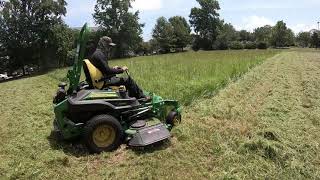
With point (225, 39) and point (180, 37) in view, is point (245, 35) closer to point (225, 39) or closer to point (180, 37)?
point (225, 39)

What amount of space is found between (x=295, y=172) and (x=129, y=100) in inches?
122

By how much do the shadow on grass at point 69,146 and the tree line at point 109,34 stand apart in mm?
2754

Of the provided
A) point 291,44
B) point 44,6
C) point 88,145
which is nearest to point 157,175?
point 88,145

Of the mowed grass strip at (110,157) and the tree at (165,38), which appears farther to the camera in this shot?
the tree at (165,38)

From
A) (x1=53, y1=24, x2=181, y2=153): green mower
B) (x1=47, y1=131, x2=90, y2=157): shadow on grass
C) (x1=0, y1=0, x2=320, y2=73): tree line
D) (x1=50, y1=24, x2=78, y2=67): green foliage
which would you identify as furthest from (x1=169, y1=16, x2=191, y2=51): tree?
(x1=47, y1=131, x2=90, y2=157): shadow on grass

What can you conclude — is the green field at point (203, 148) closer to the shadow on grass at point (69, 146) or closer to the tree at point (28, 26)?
the shadow on grass at point (69, 146)

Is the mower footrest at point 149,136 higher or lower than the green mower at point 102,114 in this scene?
lower

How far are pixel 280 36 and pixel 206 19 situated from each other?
1646cm

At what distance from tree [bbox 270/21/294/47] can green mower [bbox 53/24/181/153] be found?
82653 mm

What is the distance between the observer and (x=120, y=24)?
66062 millimetres

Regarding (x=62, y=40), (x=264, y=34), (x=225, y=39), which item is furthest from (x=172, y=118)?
(x=264, y=34)

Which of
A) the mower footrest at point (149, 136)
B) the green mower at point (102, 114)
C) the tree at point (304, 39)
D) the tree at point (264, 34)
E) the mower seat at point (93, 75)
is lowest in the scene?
the tree at point (304, 39)

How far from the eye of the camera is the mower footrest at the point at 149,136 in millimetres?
Result: 7287

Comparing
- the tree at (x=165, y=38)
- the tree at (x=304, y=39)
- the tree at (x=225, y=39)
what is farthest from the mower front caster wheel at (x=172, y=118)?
the tree at (x=304, y=39)
